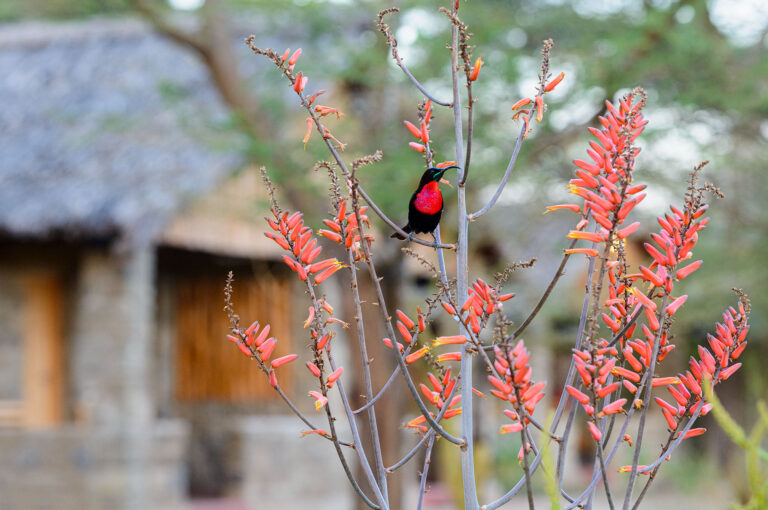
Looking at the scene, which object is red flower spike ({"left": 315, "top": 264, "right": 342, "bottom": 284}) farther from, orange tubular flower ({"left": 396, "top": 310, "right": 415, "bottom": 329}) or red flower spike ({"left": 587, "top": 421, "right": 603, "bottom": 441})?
red flower spike ({"left": 587, "top": 421, "right": 603, "bottom": 441})

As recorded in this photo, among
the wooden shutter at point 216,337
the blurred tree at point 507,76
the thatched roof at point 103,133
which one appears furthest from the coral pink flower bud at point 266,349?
the wooden shutter at point 216,337

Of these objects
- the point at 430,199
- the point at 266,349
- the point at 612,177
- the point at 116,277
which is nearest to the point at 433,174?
the point at 430,199

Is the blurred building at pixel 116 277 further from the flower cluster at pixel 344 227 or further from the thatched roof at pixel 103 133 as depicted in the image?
the flower cluster at pixel 344 227

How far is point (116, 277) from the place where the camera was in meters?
7.73

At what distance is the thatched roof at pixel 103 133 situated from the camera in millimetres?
7207

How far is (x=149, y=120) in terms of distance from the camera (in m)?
8.12

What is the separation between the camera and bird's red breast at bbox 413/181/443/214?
1.83 meters

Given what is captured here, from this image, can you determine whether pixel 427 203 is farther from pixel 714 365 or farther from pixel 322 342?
pixel 714 365

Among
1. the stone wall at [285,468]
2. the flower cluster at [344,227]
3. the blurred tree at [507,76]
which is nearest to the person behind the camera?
the flower cluster at [344,227]

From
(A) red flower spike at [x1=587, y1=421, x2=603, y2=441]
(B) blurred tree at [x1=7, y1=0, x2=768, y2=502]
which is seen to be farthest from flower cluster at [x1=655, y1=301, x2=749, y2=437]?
(B) blurred tree at [x1=7, y1=0, x2=768, y2=502]

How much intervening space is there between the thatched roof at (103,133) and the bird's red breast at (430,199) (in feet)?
14.7

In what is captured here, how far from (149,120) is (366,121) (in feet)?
7.19

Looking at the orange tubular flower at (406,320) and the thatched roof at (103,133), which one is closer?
the orange tubular flower at (406,320)

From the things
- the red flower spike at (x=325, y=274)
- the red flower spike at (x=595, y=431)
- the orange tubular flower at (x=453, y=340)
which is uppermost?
the red flower spike at (x=325, y=274)
